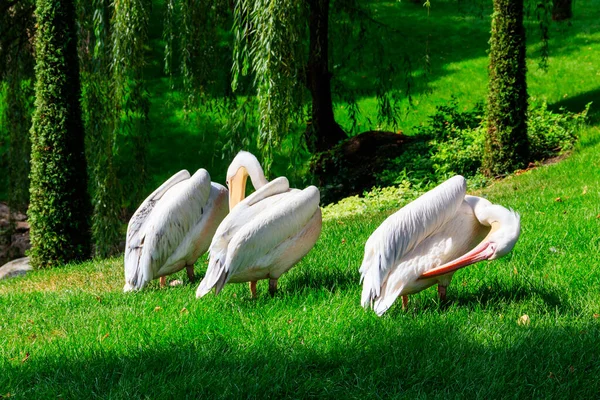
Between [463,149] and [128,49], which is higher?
[128,49]

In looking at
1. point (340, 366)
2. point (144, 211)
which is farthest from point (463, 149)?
point (340, 366)

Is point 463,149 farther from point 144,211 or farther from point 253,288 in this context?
point 253,288

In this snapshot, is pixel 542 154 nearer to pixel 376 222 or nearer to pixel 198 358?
pixel 376 222

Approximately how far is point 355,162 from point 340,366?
9652 millimetres

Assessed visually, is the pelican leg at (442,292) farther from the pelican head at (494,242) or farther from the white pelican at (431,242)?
the pelican head at (494,242)

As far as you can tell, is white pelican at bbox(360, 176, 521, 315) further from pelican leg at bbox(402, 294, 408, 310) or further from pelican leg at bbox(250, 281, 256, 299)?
pelican leg at bbox(250, 281, 256, 299)

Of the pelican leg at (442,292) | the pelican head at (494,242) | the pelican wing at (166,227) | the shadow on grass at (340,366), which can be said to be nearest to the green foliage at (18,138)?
A: the pelican wing at (166,227)

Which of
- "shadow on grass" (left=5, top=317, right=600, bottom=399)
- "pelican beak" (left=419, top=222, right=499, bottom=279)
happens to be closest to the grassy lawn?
"shadow on grass" (left=5, top=317, right=600, bottom=399)

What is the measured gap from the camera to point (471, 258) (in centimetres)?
450

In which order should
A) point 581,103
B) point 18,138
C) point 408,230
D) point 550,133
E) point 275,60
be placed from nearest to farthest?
point 408,230 < point 275,60 < point 18,138 < point 550,133 < point 581,103

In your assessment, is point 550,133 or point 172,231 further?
point 550,133

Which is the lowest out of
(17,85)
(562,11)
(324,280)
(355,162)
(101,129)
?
(355,162)

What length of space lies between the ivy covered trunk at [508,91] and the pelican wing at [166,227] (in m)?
6.31

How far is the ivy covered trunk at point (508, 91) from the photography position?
11.1 meters
